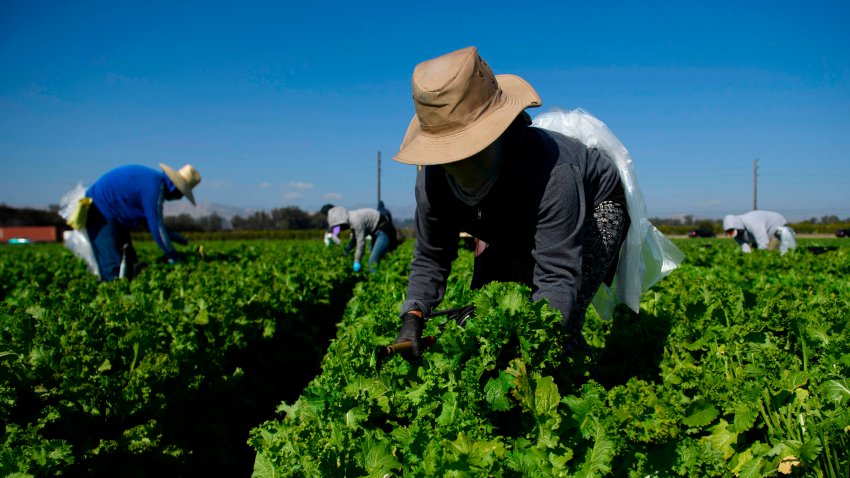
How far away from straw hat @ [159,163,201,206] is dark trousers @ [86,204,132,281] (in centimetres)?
105

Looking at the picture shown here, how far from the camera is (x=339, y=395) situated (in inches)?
88.0

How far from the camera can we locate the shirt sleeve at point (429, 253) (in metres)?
2.61

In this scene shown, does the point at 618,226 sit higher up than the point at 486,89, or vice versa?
the point at 486,89

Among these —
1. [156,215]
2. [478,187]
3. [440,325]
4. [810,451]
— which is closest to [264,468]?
[440,325]

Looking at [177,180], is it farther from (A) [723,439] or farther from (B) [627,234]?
(A) [723,439]

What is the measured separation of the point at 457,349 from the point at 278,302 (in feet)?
14.2

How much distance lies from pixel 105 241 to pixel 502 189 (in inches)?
312

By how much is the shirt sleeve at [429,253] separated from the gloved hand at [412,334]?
0.17 meters

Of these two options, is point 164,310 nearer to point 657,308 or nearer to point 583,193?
point 583,193

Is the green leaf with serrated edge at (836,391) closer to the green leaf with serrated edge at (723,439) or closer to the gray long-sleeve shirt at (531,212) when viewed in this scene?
the green leaf with serrated edge at (723,439)

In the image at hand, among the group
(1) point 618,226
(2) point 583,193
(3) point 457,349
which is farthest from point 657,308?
(3) point 457,349

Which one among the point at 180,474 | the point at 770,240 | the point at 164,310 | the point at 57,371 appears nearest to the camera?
the point at 57,371

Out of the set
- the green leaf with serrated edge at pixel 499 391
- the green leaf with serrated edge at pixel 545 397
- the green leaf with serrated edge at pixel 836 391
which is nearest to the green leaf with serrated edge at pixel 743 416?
the green leaf with serrated edge at pixel 836 391

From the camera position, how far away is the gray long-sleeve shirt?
2.25m
